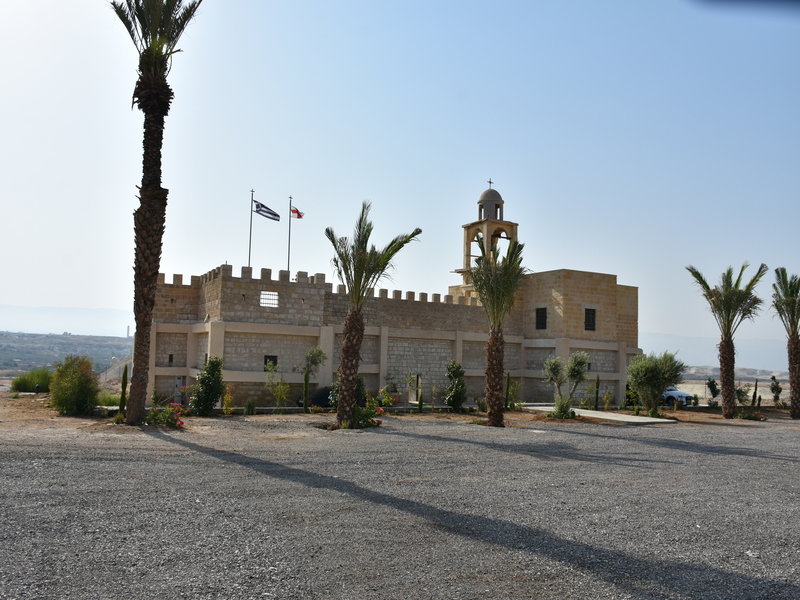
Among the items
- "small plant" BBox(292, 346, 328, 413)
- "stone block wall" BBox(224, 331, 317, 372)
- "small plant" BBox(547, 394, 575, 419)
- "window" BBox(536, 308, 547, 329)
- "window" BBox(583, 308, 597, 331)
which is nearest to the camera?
"small plant" BBox(547, 394, 575, 419)

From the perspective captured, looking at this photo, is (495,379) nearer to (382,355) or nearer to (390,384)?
(382,355)

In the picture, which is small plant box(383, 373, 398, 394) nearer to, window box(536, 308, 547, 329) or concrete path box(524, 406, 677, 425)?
concrete path box(524, 406, 677, 425)

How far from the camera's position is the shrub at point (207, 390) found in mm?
19578

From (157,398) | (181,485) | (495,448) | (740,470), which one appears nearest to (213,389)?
(157,398)

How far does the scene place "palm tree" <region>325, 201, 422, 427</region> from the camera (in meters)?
17.1

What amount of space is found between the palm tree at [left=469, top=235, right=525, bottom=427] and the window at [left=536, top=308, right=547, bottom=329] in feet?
36.1

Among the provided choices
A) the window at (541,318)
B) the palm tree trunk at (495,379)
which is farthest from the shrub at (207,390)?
the window at (541,318)

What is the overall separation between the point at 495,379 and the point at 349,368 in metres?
4.65

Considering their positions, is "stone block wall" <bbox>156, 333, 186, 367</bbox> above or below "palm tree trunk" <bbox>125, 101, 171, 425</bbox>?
below

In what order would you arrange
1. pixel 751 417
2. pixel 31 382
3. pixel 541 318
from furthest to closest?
1. pixel 541 318
2. pixel 31 382
3. pixel 751 417

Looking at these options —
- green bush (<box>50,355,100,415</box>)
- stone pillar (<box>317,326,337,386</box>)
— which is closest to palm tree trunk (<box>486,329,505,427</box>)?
stone pillar (<box>317,326,337,386</box>)

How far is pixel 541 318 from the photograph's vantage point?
29906 millimetres

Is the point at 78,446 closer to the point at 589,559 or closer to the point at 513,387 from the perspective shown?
the point at 589,559

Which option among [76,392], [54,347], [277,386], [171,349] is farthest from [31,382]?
[54,347]
